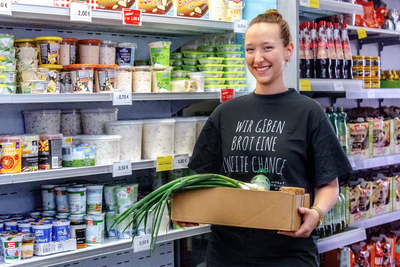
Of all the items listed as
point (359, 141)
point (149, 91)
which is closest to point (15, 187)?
point (149, 91)

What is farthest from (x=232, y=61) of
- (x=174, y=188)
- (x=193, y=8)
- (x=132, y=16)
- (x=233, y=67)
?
(x=174, y=188)

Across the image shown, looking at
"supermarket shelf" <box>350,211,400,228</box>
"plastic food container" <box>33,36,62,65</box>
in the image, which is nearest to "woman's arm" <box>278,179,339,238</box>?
"plastic food container" <box>33,36,62,65</box>

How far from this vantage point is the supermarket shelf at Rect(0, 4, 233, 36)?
6.80ft

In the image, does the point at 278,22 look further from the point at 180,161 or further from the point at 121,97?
the point at 180,161

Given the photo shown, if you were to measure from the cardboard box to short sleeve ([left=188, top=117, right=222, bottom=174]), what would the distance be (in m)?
0.39

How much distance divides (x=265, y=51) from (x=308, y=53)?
1302mm

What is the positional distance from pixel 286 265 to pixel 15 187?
5.27ft

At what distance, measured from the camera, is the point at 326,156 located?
169 centimetres

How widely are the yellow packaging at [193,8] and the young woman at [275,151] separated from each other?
84 cm

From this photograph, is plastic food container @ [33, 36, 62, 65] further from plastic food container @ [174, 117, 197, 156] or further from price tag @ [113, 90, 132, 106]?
plastic food container @ [174, 117, 197, 156]

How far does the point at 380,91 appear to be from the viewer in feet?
11.0

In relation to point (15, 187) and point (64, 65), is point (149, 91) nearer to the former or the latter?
point (64, 65)

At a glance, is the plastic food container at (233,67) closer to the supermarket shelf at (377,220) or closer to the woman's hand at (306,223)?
the supermarket shelf at (377,220)

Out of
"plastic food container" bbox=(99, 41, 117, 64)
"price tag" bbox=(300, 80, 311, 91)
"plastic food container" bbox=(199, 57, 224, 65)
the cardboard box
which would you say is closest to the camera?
the cardboard box
